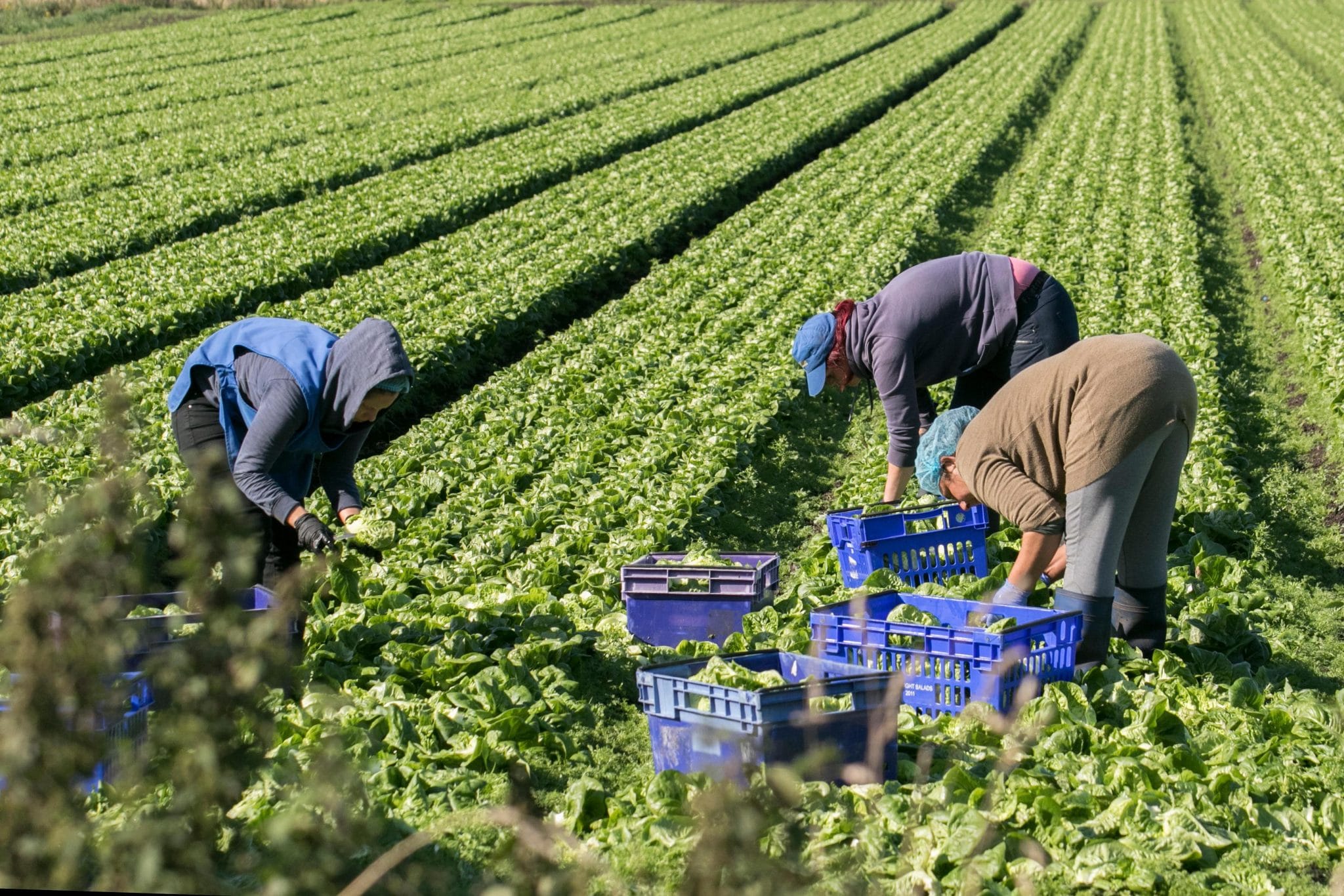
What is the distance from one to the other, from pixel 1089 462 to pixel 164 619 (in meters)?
3.32

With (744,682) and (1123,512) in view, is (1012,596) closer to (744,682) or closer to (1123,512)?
(1123,512)

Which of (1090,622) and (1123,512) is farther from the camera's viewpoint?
(1090,622)

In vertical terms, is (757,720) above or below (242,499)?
below

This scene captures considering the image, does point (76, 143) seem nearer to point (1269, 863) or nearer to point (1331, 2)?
point (1269, 863)

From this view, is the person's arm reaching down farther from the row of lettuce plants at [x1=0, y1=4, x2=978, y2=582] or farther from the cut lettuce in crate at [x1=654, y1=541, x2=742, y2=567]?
the cut lettuce in crate at [x1=654, y1=541, x2=742, y2=567]

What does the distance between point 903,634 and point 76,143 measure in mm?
24218

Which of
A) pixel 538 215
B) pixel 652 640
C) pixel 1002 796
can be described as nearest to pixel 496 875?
pixel 1002 796

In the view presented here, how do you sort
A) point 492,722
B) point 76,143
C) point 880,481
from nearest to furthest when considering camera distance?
1. point 492,722
2. point 880,481
3. point 76,143

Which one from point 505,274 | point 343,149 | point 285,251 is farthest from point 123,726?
point 343,149

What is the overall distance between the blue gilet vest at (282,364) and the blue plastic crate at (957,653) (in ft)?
7.33

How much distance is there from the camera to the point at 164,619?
Answer: 12.6ft

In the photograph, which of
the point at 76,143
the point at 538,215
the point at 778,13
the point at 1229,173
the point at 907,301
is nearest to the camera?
the point at 907,301

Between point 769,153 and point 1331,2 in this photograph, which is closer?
point 769,153

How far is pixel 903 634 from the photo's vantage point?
478 centimetres
